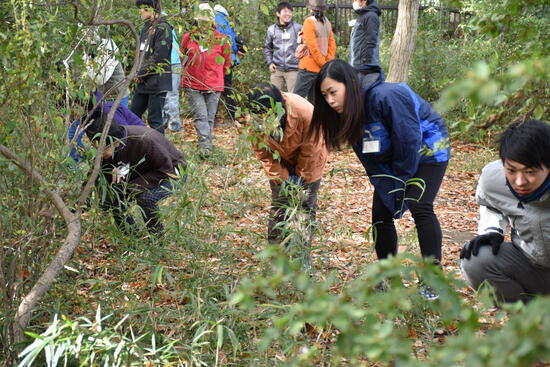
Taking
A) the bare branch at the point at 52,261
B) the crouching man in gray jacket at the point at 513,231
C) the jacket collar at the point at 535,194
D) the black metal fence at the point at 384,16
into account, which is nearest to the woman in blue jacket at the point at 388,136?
the crouching man in gray jacket at the point at 513,231

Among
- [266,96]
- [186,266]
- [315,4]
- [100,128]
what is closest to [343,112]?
[266,96]

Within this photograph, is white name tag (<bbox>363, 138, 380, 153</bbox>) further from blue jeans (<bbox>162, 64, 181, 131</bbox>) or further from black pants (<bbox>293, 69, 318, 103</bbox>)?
black pants (<bbox>293, 69, 318, 103</bbox>)

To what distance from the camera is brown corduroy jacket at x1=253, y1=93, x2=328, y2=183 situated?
445 centimetres

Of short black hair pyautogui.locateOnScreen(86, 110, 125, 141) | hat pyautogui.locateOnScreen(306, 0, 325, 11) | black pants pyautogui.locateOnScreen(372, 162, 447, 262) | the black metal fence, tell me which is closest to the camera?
black pants pyautogui.locateOnScreen(372, 162, 447, 262)

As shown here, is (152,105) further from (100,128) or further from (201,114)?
(100,128)

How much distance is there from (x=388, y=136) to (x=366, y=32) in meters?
4.72

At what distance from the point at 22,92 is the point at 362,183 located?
533cm

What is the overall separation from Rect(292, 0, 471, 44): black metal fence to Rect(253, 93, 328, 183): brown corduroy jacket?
9549 millimetres

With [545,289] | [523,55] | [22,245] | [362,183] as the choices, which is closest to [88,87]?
[22,245]

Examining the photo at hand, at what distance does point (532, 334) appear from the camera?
3.72ft

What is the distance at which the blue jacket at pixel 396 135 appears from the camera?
3.89 m

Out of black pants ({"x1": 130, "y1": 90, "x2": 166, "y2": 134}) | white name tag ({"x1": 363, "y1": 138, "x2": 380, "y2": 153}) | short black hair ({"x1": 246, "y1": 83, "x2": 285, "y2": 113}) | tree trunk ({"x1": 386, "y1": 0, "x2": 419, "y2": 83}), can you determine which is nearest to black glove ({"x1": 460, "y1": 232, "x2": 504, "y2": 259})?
white name tag ({"x1": 363, "y1": 138, "x2": 380, "y2": 153})

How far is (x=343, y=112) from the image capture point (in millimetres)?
3898

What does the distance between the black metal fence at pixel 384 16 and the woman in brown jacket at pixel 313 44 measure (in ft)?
15.6
